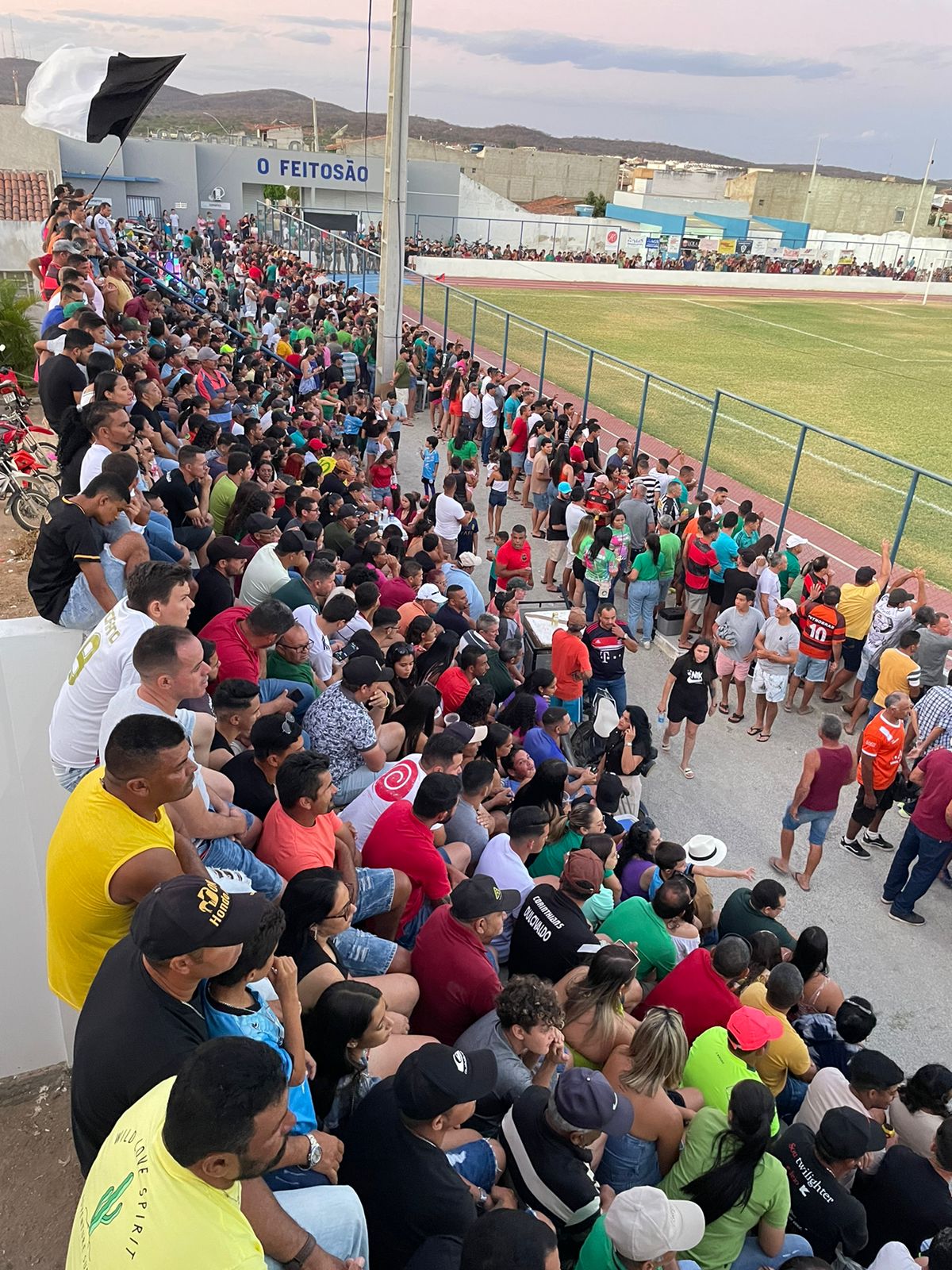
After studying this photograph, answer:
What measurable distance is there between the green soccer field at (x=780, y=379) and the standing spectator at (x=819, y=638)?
515 cm

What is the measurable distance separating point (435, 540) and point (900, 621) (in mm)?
4574

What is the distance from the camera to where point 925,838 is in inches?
271

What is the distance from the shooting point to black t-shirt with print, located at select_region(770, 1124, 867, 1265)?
3.63 metres

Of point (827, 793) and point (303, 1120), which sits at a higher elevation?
point (303, 1120)

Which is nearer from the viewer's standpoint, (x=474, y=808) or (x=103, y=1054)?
(x=103, y=1054)

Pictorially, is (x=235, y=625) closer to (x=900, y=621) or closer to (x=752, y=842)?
(x=752, y=842)

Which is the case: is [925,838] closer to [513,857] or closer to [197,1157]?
[513,857]

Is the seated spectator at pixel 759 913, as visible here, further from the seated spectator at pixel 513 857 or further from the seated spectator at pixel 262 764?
the seated spectator at pixel 262 764

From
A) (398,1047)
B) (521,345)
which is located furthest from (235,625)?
(521,345)

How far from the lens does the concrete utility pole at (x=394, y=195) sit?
16091 millimetres

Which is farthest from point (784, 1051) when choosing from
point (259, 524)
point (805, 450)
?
point (805, 450)

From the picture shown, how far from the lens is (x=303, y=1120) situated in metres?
2.84

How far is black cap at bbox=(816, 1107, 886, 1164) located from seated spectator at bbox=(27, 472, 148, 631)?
3766mm

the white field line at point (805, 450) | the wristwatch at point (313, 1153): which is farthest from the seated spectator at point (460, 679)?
the white field line at point (805, 450)
